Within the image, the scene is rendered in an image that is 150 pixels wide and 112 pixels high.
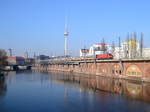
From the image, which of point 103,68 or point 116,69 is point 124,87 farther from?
point 103,68

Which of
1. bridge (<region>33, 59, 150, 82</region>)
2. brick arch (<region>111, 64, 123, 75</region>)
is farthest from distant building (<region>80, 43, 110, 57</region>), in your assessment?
brick arch (<region>111, 64, 123, 75</region>)

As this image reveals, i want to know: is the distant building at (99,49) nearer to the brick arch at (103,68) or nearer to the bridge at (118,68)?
the bridge at (118,68)

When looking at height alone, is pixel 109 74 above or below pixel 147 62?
below

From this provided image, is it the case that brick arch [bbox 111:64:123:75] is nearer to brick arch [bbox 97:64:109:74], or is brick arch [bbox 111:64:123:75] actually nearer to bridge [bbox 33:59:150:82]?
bridge [bbox 33:59:150:82]

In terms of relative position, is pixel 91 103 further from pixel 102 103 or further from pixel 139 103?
pixel 139 103

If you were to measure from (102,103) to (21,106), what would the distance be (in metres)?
9.66

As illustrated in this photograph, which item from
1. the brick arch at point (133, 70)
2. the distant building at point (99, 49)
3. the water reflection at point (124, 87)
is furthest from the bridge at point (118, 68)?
the distant building at point (99, 49)

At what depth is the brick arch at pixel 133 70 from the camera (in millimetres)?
39862

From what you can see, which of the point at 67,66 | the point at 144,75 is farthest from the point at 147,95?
the point at 67,66

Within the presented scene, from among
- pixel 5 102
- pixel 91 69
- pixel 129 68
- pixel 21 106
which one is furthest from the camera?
pixel 91 69

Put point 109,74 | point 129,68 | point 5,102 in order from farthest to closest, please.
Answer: point 109,74
point 129,68
point 5,102

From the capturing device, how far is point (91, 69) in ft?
205

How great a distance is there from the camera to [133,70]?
4184cm

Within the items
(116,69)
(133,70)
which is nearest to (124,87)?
(133,70)
